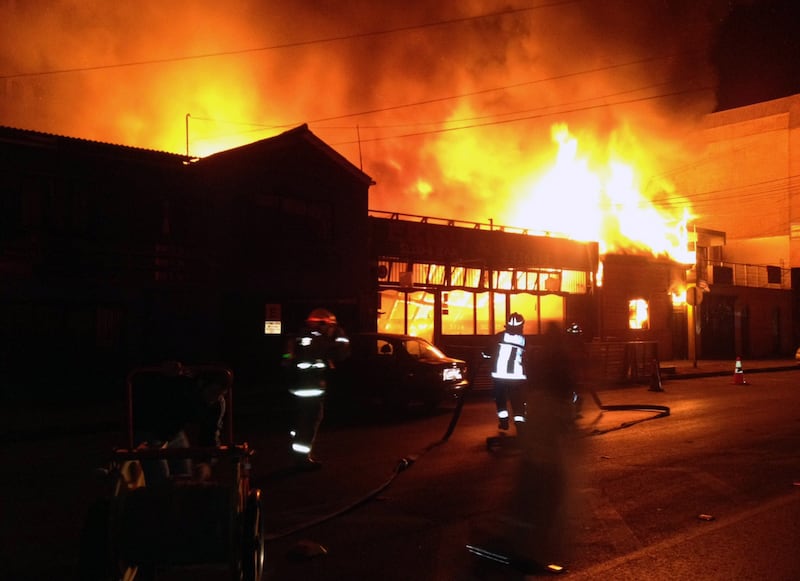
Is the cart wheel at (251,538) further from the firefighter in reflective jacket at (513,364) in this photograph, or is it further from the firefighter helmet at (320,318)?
the firefighter in reflective jacket at (513,364)

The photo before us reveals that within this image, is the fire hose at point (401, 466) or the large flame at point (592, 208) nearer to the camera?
the fire hose at point (401, 466)

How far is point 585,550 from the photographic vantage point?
5137 mm

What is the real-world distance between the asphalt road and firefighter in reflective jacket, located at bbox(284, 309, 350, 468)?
432mm

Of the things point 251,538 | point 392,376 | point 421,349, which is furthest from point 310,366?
point 421,349

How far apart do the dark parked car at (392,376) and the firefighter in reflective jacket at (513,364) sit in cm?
312

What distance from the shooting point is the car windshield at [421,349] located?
1361cm

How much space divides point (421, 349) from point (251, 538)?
9.96 m

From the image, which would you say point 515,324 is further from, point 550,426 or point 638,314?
point 638,314

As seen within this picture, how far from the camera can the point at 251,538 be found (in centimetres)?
388

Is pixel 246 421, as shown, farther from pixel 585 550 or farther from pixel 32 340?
pixel 585 550

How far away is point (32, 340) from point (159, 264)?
3378 millimetres

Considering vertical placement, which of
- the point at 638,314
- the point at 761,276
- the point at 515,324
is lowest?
the point at 515,324

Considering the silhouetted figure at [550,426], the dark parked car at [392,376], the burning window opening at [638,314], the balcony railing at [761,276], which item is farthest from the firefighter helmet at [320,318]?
the balcony railing at [761,276]

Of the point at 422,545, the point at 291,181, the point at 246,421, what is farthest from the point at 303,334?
the point at 291,181
